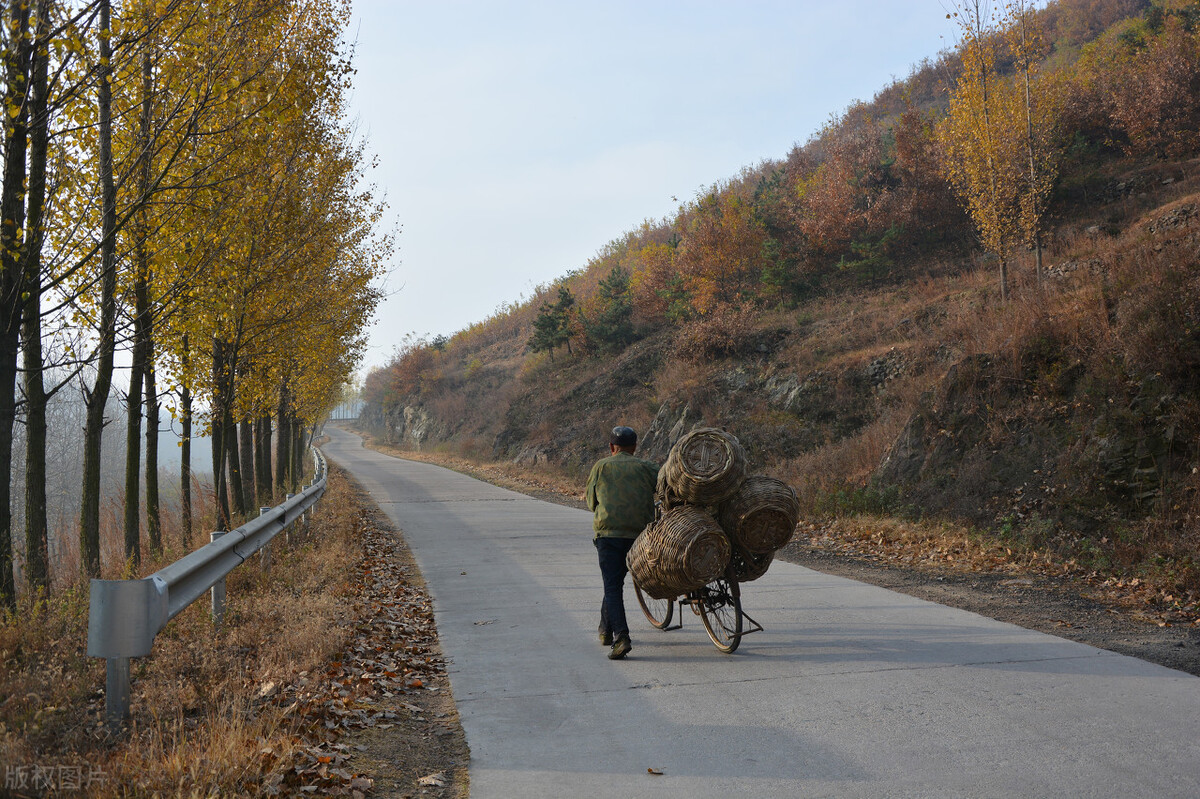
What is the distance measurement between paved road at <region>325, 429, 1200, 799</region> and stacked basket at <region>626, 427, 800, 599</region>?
766 mm

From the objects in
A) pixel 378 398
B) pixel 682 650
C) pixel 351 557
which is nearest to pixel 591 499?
pixel 682 650

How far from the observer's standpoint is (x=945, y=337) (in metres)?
20.5

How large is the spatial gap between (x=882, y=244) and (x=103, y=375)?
98.9ft

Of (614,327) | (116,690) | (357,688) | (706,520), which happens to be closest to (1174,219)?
(706,520)

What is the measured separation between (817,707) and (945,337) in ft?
56.4

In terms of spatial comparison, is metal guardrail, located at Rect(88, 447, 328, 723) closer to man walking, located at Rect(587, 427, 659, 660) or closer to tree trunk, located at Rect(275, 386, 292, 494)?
man walking, located at Rect(587, 427, 659, 660)

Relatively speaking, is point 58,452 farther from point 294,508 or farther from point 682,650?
point 682,650

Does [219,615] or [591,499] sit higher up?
[591,499]

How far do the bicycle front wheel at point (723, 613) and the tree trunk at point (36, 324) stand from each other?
19.4ft

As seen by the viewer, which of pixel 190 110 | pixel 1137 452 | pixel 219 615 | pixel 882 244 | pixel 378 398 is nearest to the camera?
pixel 219 615

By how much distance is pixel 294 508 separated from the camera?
11.8 m

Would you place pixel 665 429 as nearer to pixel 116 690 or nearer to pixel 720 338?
pixel 720 338

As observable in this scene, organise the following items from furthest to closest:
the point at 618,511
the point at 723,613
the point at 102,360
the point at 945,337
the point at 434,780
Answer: the point at 945,337 → the point at 102,360 → the point at 723,613 → the point at 618,511 → the point at 434,780

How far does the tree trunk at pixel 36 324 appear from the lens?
6.94 metres
